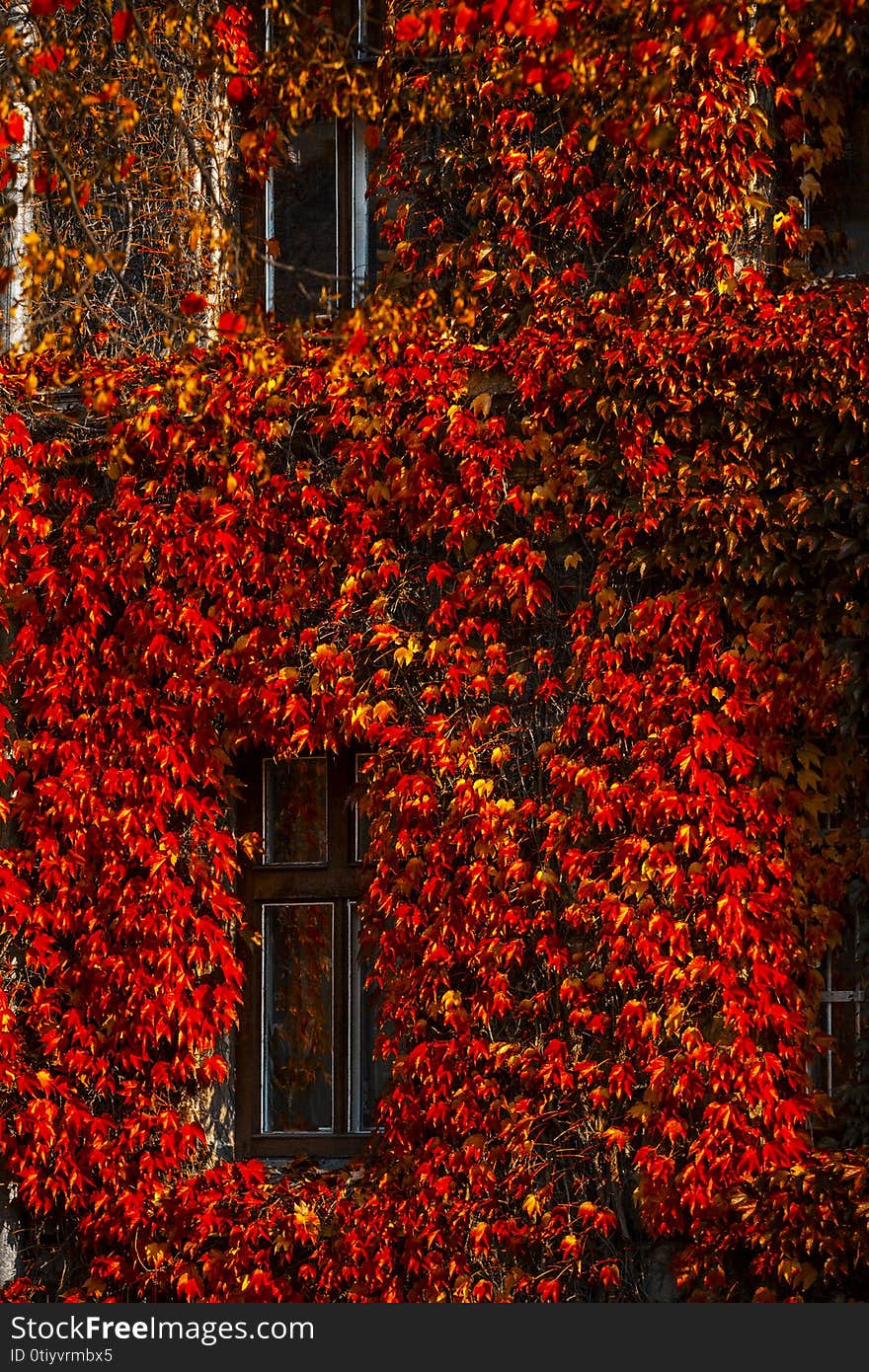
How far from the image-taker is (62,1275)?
7.66 metres

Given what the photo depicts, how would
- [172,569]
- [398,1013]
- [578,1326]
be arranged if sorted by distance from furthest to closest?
1. [172,569]
2. [398,1013]
3. [578,1326]

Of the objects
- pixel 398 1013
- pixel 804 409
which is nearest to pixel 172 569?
pixel 398 1013

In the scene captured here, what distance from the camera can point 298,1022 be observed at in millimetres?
7715

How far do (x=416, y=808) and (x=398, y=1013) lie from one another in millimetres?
853

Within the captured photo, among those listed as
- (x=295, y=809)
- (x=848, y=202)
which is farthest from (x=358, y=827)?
(x=848, y=202)

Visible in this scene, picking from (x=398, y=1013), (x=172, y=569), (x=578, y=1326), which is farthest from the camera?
(x=172, y=569)

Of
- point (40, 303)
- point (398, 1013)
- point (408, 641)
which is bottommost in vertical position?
point (398, 1013)

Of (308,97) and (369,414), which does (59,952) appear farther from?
(308,97)

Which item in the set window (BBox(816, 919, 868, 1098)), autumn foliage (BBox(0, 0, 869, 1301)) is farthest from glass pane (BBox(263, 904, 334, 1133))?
window (BBox(816, 919, 868, 1098))

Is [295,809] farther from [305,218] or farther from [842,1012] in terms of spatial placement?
[305,218]

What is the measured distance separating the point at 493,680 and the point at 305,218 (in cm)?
243

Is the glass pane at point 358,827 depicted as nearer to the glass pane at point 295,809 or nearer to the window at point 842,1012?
the glass pane at point 295,809

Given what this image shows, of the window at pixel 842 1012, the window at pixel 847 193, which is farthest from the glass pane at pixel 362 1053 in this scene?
the window at pixel 847 193

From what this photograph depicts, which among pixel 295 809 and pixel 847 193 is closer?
pixel 847 193
